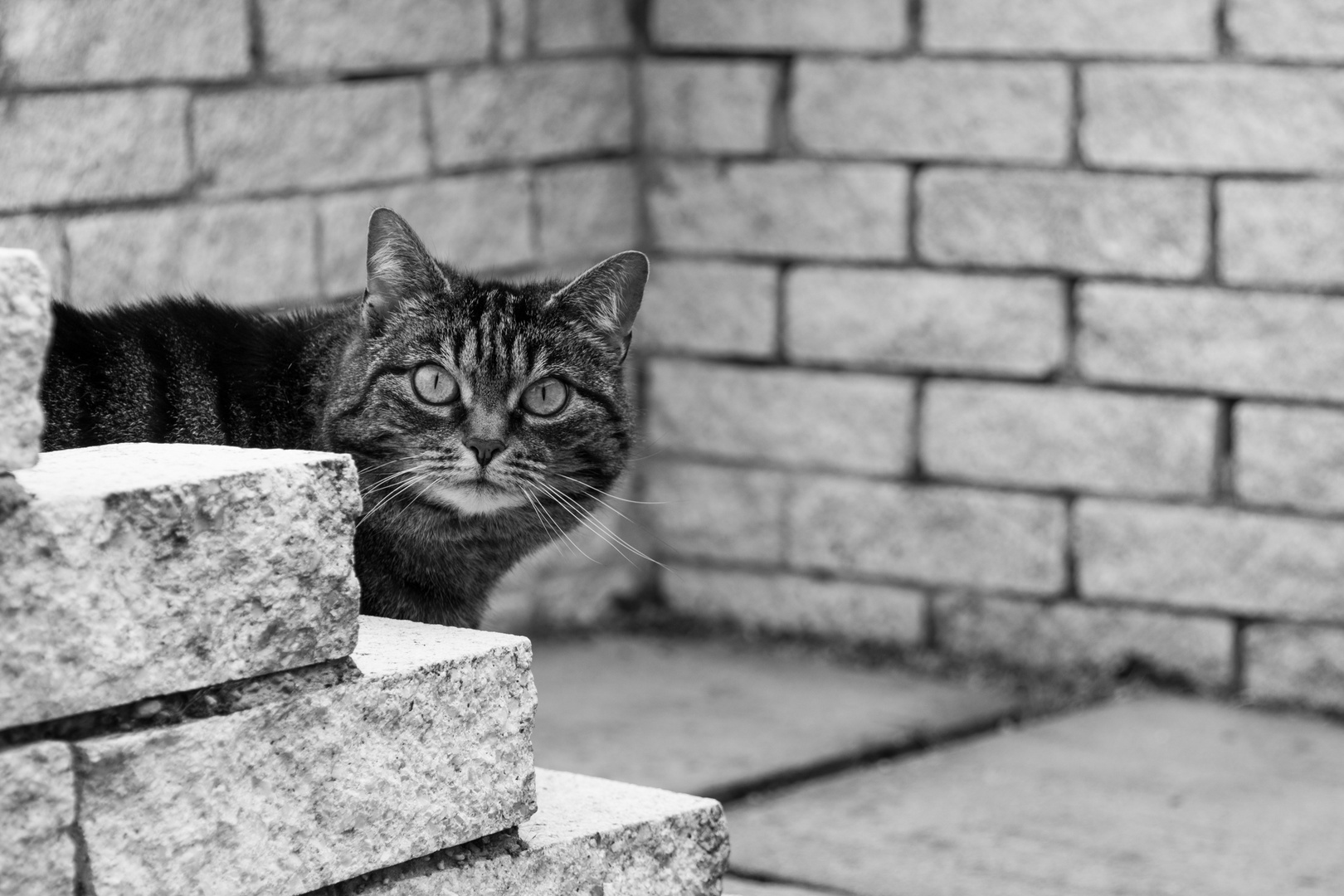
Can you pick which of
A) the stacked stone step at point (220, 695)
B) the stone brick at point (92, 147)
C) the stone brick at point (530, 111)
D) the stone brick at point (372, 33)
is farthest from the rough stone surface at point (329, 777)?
the stone brick at point (530, 111)

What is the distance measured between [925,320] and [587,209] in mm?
1139

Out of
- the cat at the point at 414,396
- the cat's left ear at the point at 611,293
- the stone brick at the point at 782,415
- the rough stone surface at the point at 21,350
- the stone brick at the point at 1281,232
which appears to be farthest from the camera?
the stone brick at the point at 782,415

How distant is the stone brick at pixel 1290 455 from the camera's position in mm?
5199

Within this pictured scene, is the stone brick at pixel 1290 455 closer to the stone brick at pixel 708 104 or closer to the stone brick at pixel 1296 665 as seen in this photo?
the stone brick at pixel 1296 665

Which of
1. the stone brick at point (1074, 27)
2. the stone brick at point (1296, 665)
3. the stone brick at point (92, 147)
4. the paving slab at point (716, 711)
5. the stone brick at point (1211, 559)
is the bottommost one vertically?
the paving slab at point (716, 711)

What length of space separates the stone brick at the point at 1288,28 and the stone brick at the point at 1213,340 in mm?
652

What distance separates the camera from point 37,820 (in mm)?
2248

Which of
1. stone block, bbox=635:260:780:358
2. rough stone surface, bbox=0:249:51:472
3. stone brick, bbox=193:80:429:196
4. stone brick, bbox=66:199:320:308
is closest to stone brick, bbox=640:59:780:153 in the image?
stone block, bbox=635:260:780:358

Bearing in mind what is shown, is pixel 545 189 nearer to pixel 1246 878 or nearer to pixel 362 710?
pixel 1246 878

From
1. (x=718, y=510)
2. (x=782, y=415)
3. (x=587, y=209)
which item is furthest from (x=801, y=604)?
(x=587, y=209)

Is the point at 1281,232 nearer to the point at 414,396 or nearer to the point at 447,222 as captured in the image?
the point at 447,222

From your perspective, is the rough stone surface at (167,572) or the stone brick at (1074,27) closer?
the rough stone surface at (167,572)

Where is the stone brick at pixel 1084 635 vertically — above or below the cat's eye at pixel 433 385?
below

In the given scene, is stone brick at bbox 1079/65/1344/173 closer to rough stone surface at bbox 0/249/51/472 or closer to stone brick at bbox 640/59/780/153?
stone brick at bbox 640/59/780/153
